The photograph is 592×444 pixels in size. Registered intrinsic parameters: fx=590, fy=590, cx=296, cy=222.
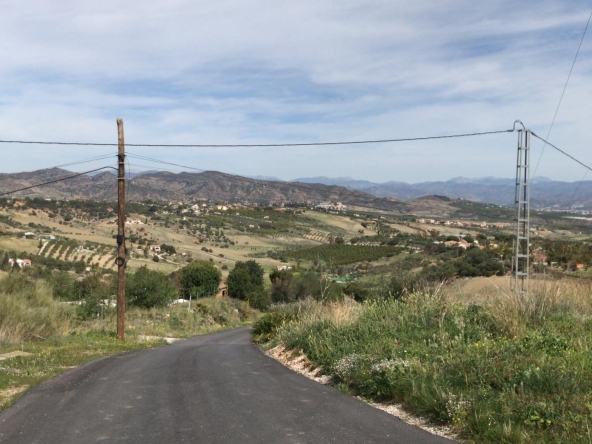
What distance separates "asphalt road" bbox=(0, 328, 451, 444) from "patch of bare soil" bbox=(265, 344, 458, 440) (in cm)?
19

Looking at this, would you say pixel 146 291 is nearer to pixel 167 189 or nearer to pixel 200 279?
pixel 200 279

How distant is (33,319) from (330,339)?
1339 cm

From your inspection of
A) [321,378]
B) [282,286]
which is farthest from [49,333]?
[282,286]

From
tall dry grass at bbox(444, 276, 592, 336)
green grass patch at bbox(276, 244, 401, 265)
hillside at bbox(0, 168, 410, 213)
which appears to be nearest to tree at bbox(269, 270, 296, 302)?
green grass patch at bbox(276, 244, 401, 265)

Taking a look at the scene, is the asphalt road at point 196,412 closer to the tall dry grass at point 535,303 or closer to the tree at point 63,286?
the tall dry grass at point 535,303

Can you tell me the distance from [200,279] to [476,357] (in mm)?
48578

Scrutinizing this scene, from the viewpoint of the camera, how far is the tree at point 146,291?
39688 mm

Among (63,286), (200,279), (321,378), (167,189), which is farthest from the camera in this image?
(167,189)

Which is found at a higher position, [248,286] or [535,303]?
[535,303]

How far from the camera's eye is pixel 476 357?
311 inches

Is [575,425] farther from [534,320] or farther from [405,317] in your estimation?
[405,317]

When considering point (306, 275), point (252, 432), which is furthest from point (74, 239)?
point (252, 432)

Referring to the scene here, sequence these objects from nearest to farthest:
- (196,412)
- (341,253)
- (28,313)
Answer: (196,412) → (28,313) → (341,253)

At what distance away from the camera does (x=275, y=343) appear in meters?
17.6
